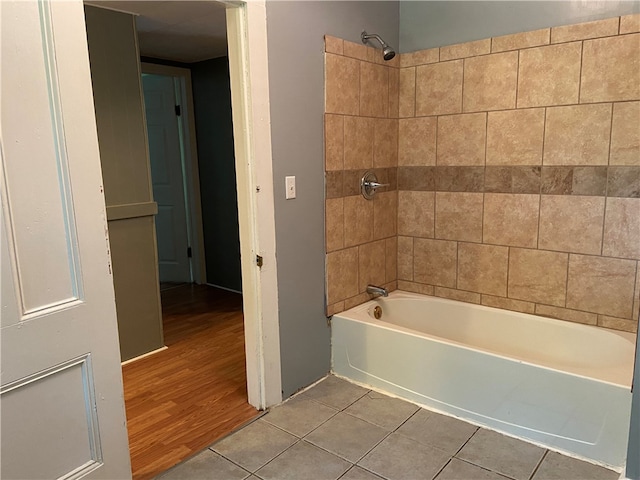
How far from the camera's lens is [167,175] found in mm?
4586

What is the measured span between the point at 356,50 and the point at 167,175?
261 centimetres

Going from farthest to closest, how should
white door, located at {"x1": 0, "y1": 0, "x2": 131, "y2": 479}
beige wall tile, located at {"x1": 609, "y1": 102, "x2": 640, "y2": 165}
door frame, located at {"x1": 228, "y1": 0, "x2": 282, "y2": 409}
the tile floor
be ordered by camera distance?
beige wall tile, located at {"x1": 609, "y1": 102, "x2": 640, "y2": 165} → door frame, located at {"x1": 228, "y1": 0, "x2": 282, "y2": 409} → the tile floor → white door, located at {"x1": 0, "y1": 0, "x2": 131, "y2": 479}

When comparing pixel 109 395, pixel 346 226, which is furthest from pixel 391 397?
pixel 109 395

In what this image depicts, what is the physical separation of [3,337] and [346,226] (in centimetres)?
176

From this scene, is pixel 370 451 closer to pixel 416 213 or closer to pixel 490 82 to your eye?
pixel 416 213

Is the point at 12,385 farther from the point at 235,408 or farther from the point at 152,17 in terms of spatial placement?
the point at 152,17

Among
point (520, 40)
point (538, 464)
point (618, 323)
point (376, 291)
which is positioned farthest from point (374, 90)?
point (538, 464)

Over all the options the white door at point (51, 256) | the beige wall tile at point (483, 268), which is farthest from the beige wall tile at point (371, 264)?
the white door at point (51, 256)

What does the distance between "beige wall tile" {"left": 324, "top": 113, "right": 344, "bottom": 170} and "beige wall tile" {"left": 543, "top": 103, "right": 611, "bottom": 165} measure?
1050 mm

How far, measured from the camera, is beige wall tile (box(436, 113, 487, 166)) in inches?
106

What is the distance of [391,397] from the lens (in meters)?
2.53

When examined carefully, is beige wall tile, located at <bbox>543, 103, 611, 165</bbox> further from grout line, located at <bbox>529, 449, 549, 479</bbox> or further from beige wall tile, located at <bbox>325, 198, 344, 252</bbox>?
grout line, located at <bbox>529, 449, 549, 479</bbox>

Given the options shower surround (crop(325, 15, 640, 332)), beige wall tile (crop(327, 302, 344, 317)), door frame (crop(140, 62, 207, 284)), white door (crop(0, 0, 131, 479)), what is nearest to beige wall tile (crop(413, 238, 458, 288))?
shower surround (crop(325, 15, 640, 332))

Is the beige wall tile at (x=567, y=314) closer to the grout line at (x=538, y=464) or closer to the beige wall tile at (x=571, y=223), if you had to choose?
the beige wall tile at (x=571, y=223)
